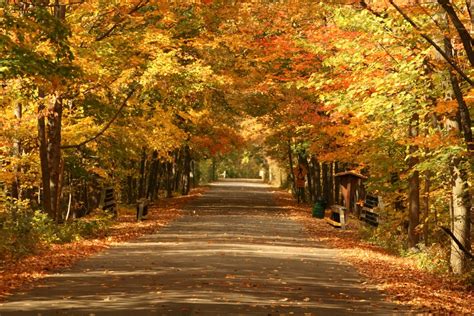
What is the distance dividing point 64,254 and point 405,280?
783cm

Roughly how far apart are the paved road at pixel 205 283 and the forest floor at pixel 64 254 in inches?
15.5

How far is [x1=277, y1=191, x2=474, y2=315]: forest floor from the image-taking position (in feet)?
46.2

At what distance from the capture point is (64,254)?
19906mm

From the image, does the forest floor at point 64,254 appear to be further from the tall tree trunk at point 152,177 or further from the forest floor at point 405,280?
the tall tree trunk at point 152,177

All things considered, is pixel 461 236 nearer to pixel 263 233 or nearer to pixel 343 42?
pixel 343 42

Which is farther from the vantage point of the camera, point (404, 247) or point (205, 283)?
point (404, 247)

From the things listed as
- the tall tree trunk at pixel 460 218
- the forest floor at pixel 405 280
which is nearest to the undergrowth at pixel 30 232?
the forest floor at pixel 405 280

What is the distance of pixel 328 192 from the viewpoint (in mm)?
46469

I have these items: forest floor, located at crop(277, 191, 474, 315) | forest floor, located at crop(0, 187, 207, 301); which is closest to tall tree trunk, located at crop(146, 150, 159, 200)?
forest floor, located at crop(0, 187, 207, 301)

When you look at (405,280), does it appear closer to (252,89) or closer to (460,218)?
(460,218)

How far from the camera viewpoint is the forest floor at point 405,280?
1409cm

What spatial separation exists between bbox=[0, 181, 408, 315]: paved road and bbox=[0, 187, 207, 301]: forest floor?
393 mm

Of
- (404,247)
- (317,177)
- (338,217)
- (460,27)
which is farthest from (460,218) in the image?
(317,177)

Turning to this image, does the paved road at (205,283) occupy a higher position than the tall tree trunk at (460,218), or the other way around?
the tall tree trunk at (460,218)
